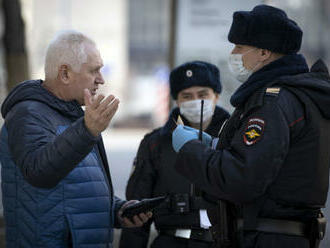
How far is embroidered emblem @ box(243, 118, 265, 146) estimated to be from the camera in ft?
7.72

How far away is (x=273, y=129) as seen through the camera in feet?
7.71

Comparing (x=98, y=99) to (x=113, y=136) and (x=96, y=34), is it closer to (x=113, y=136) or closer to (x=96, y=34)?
(x=113, y=136)

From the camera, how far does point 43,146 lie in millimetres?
2510

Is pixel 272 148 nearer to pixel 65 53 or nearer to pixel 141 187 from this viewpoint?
pixel 65 53

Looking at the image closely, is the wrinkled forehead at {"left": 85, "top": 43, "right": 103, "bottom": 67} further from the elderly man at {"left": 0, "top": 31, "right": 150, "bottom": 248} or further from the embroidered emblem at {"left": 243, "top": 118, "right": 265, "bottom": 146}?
the embroidered emblem at {"left": 243, "top": 118, "right": 265, "bottom": 146}

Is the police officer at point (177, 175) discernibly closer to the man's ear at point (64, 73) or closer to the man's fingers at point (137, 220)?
the man's fingers at point (137, 220)

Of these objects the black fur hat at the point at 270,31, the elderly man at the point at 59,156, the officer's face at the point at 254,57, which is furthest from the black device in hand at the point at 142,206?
the black fur hat at the point at 270,31

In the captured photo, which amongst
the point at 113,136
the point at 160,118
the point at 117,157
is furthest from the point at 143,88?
the point at 117,157

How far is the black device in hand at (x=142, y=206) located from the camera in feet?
9.86

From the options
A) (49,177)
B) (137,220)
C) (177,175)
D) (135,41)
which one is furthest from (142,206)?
(135,41)

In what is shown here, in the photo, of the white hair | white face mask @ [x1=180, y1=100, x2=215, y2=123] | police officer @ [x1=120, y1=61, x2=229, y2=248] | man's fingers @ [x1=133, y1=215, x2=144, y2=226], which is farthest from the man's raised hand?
white face mask @ [x1=180, y1=100, x2=215, y2=123]

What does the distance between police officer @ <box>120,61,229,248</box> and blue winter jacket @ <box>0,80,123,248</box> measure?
0.63m

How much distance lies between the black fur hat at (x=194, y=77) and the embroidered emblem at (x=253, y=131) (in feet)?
4.81

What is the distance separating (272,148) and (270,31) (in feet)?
1.92
